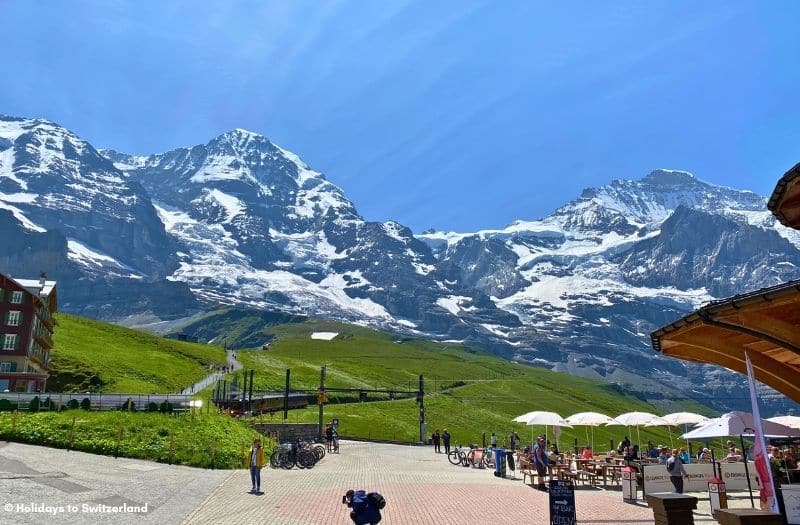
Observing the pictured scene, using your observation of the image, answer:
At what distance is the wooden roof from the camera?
35.8 ft

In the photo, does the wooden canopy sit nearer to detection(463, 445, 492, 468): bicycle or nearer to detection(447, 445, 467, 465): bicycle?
detection(463, 445, 492, 468): bicycle

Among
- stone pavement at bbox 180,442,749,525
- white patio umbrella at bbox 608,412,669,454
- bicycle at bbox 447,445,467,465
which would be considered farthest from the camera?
bicycle at bbox 447,445,467,465

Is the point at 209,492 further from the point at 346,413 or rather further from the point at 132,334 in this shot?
the point at 132,334

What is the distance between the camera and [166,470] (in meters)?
24.3

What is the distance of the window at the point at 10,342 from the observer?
62.1 m

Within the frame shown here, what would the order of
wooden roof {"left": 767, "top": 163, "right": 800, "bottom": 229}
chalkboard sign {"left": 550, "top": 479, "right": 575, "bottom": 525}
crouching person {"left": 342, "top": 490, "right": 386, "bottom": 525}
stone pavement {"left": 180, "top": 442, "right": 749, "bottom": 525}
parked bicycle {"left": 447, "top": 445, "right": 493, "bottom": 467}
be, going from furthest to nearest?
parked bicycle {"left": 447, "top": 445, "right": 493, "bottom": 467} → stone pavement {"left": 180, "top": 442, "right": 749, "bottom": 525} → chalkboard sign {"left": 550, "top": 479, "right": 575, "bottom": 525} → crouching person {"left": 342, "top": 490, "right": 386, "bottom": 525} → wooden roof {"left": 767, "top": 163, "right": 800, "bottom": 229}

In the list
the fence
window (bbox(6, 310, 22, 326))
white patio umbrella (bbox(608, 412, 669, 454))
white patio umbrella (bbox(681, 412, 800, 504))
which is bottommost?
white patio umbrella (bbox(681, 412, 800, 504))

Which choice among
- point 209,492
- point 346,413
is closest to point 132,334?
point 346,413

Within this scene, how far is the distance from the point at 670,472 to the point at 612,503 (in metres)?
2.43

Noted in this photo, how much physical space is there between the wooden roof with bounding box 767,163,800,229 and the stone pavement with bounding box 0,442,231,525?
1610cm

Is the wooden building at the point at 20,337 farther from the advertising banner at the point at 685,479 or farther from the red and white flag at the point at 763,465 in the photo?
Result: the red and white flag at the point at 763,465

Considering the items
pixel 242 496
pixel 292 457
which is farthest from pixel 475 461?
pixel 242 496

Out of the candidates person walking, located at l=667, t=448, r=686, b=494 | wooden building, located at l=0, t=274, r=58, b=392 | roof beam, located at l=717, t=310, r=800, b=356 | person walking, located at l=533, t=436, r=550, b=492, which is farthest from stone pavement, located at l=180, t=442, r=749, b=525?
wooden building, located at l=0, t=274, r=58, b=392

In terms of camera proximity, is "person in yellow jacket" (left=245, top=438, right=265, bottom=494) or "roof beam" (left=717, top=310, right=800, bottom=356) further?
"person in yellow jacket" (left=245, top=438, right=265, bottom=494)
